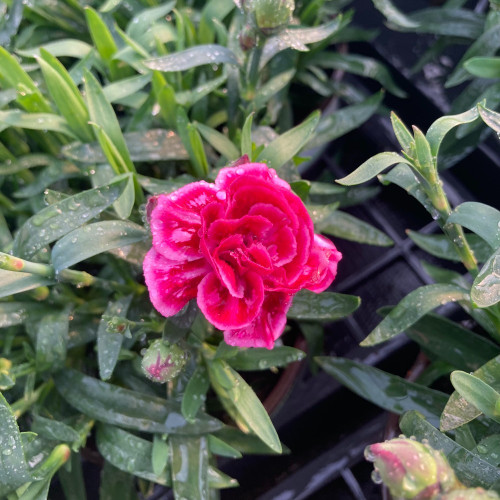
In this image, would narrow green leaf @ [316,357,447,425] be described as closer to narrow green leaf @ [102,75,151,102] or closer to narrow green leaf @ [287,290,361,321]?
narrow green leaf @ [287,290,361,321]

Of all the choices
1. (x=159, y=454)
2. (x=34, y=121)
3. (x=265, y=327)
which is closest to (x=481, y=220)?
(x=265, y=327)

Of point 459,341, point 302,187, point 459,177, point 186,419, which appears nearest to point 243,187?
point 302,187

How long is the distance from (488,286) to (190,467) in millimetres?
417

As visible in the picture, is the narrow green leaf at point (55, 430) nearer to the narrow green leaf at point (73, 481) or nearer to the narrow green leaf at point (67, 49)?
the narrow green leaf at point (73, 481)

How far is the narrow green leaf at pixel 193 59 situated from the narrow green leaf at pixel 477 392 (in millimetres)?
479

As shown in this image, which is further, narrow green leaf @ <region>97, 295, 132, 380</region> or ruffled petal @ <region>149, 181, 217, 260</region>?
narrow green leaf @ <region>97, 295, 132, 380</region>

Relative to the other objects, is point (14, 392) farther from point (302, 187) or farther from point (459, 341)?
point (459, 341)

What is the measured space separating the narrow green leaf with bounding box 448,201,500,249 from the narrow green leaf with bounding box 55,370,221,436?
0.39 metres

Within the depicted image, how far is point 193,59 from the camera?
2.37ft

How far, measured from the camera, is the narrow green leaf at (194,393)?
0.66 metres

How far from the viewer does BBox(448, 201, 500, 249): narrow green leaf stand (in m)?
0.56

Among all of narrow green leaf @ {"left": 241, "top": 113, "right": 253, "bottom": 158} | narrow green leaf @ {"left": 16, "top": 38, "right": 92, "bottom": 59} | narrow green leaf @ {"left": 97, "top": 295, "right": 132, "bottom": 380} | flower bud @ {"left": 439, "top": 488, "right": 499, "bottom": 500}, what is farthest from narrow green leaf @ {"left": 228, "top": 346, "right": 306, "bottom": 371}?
narrow green leaf @ {"left": 16, "top": 38, "right": 92, "bottom": 59}

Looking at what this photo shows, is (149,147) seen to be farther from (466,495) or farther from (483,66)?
(466,495)

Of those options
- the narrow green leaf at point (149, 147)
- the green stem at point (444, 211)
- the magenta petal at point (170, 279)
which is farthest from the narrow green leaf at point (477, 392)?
the narrow green leaf at point (149, 147)
